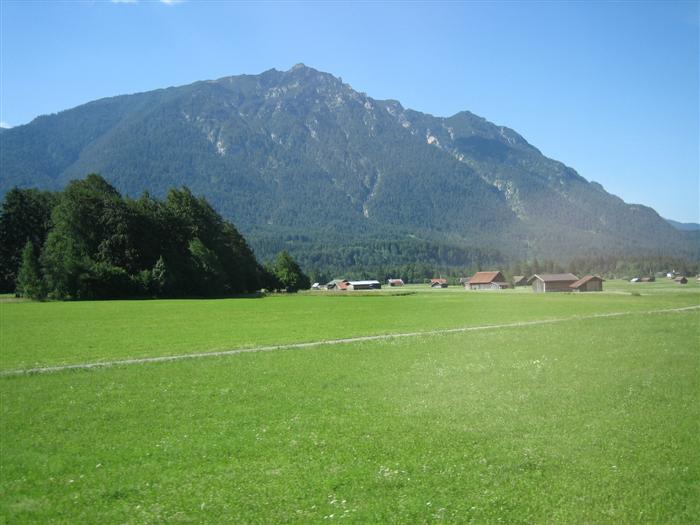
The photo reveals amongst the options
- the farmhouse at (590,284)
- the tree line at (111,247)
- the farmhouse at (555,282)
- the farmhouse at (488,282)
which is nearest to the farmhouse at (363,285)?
the farmhouse at (488,282)

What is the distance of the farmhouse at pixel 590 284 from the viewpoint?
118 meters

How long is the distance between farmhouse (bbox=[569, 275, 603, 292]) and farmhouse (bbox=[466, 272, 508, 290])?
117ft

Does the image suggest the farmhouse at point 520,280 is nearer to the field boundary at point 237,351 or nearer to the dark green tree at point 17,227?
the dark green tree at point 17,227

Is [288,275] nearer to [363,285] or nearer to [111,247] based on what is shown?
[111,247]

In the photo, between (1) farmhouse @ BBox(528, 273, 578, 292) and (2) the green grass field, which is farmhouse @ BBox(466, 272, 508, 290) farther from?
(2) the green grass field

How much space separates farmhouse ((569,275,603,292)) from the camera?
11850 centimetres

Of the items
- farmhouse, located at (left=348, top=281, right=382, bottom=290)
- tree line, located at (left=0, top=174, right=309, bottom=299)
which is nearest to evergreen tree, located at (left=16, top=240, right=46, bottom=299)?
tree line, located at (left=0, top=174, right=309, bottom=299)

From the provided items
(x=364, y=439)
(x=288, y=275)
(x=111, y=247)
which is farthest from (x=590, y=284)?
(x=364, y=439)

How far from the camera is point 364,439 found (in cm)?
1225

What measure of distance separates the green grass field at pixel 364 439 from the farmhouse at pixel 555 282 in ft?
363

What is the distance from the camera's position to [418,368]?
2144 cm

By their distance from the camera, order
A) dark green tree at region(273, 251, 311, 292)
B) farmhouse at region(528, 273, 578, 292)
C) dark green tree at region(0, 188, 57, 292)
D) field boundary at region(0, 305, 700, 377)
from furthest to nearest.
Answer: farmhouse at region(528, 273, 578, 292) < dark green tree at region(273, 251, 311, 292) < dark green tree at region(0, 188, 57, 292) < field boundary at region(0, 305, 700, 377)

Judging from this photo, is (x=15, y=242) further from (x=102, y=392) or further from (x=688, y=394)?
(x=688, y=394)

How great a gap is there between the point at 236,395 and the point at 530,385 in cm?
933
